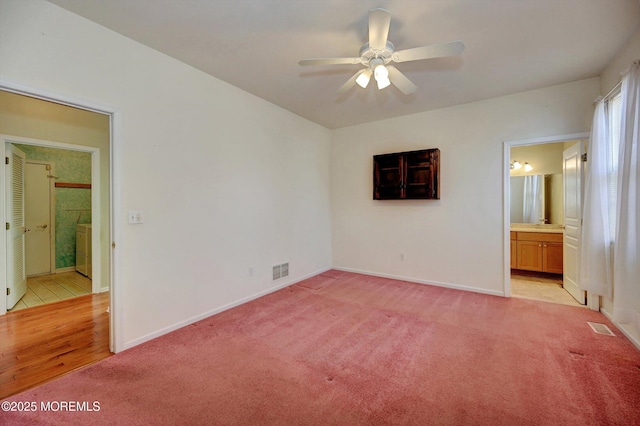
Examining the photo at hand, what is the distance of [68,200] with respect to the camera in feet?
16.4

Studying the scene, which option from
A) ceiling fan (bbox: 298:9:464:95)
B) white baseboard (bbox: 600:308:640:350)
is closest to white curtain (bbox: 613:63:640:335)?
white baseboard (bbox: 600:308:640:350)

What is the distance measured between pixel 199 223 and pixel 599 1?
390 centimetres

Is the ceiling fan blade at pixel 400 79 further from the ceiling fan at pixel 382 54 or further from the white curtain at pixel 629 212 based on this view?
the white curtain at pixel 629 212

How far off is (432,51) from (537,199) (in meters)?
4.70

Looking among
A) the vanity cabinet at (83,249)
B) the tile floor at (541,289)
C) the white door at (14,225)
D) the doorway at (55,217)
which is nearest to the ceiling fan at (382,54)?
the tile floor at (541,289)

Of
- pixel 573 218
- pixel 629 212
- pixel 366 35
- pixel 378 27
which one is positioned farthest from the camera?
pixel 573 218

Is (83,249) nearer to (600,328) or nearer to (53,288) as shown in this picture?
(53,288)

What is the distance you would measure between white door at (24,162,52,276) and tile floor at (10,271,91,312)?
0.83 feet

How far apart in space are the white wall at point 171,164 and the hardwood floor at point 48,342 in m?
0.38

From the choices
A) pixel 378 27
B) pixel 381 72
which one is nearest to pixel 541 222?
pixel 381 72

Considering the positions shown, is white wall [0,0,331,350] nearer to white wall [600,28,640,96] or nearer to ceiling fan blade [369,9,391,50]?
ceiling fan blade [369,9,391,50]

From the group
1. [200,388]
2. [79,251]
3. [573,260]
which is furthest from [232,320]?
[573,260]

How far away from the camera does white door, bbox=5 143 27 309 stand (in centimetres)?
310

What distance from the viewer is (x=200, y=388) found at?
73.2 inches
